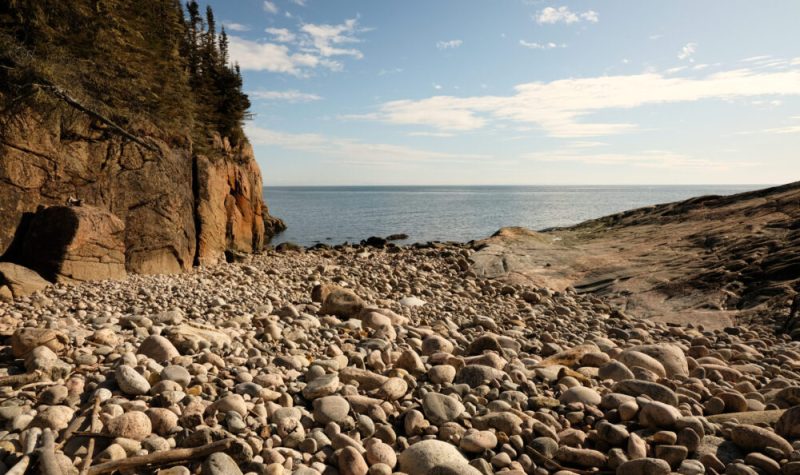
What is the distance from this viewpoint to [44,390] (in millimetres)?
3924

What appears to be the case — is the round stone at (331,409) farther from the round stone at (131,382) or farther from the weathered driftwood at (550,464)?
the weathered driftwood at (550,464)

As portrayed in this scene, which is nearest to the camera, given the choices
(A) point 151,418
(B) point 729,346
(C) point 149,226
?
(A) point 151,418

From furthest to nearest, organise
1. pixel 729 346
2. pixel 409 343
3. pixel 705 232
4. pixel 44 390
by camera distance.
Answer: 1. pixel 705 232
2. pixel 729 346
3. pixel 409 343
4. pixel 44 390

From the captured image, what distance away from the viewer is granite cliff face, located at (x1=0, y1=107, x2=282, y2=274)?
31.2ft

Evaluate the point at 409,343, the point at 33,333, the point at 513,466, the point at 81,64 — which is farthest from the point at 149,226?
the point at 513,466

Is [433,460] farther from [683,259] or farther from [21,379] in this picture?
[683,259]

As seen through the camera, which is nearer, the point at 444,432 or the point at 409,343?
the point at 444,432

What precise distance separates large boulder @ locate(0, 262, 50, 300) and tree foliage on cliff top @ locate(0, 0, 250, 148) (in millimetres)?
3539

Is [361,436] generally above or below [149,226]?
below

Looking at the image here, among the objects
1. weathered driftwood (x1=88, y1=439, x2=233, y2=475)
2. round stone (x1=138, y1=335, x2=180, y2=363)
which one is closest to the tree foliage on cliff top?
round stone (x1=138, y1=335, x2=180, y2=363)

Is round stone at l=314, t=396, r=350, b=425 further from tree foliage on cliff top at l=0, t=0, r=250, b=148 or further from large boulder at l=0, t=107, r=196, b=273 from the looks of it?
tree foliage on cliff top at l=0, t=0, r=250, b=148

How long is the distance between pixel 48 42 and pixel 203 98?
1042 cm

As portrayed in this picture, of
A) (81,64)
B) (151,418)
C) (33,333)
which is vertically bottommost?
(151,418)

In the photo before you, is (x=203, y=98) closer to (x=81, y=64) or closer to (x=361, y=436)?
(x=81, y=64)
